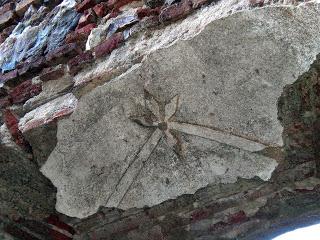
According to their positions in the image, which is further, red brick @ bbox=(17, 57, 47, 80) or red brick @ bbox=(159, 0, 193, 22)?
red brick @ bbox=(17, 57, 47, 80)

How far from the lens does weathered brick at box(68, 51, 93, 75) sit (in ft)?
5.52

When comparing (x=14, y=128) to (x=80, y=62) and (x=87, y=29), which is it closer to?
(x=80, y=62)

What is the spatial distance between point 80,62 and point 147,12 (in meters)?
0.33

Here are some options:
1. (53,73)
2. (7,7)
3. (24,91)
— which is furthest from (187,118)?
(7,7)

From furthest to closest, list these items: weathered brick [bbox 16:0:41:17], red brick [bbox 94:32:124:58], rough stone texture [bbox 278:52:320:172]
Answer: weathered brick [bbox 16:0:41:17]
red brick [bbox 94:32:124:58]
rough stone texture [bbox 278:52:320:172]

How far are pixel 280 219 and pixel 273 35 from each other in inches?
32.6

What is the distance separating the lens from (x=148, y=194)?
170 centimetres

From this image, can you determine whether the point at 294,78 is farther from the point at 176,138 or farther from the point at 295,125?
the point at 176,138

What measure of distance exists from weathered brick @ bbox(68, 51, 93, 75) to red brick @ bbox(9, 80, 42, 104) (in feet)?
0.64

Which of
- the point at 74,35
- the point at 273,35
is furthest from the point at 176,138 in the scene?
the point at 74,35

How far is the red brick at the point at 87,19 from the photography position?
1.88 meters

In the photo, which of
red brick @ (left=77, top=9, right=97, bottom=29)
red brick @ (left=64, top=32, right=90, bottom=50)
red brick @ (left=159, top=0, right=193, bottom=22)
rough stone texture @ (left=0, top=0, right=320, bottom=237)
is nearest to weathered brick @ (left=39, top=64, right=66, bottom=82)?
rough stone texture @ (left=0, top=0, right=320, bottom=237)

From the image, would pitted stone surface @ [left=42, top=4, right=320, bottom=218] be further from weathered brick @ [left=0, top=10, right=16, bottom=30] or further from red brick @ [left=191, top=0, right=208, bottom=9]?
weathered brick @ [left=0, top=10, right=16, bottom=30]

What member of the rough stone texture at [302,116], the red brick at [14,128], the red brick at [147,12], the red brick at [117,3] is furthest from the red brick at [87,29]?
the rough stone texture at [302,116]
